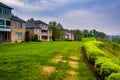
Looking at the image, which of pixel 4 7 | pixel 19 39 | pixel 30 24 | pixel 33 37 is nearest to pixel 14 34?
pixel 19 39

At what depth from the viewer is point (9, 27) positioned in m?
44.3

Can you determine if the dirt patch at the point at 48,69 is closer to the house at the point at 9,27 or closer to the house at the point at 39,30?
the house at the point at 9,27

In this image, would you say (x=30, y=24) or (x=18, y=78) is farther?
(x=30, y=24)

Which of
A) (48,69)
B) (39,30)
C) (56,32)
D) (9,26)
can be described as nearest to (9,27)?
(9,26)

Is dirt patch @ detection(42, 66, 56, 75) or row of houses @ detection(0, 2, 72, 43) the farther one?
row of houses @ detection(0, 2, 72, 43)

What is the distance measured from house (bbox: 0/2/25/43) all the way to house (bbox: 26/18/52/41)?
1397 cm

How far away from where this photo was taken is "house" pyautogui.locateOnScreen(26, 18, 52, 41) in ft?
223

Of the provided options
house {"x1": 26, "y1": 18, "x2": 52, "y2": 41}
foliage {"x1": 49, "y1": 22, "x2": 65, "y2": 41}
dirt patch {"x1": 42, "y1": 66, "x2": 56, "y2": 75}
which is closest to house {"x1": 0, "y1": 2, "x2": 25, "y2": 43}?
house {"x1": 26, "y1": 18, "x2": 52, "y2": 41}

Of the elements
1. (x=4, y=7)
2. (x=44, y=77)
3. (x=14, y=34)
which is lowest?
(x=44, y=77)

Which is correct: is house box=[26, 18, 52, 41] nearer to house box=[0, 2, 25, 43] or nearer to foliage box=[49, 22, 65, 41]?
foliage box=[49, 22, 65, 41]

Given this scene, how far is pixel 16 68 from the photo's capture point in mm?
14281

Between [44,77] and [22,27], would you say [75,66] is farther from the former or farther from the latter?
[22,27]

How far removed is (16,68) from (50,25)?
74.2m

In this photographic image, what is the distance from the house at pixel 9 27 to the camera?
41625mm
